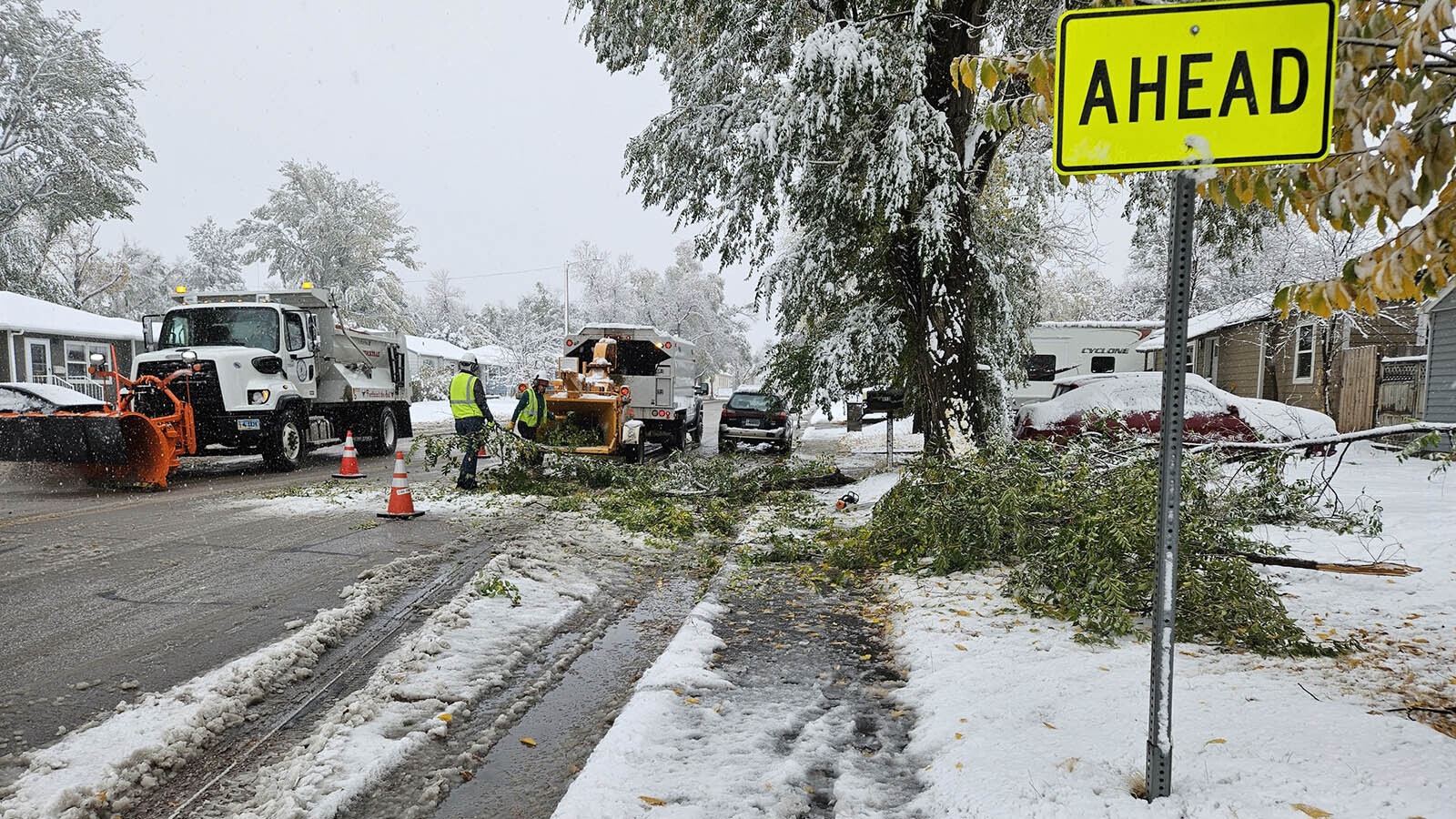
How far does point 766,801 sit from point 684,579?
372 cm

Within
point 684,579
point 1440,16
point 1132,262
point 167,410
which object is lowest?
point 684,579

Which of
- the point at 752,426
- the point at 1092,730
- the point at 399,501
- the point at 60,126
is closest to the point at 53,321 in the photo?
the point at 60,126

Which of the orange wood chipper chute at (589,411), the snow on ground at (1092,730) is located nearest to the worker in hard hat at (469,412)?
the orange wood chipper chute at (589,411)

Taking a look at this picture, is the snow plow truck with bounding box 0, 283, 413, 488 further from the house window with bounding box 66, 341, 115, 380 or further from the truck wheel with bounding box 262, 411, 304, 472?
the house window with bounding box 66, 341, 115, 380

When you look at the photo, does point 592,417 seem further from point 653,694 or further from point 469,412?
point 653,694

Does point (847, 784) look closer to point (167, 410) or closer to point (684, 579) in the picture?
point (684, 579)

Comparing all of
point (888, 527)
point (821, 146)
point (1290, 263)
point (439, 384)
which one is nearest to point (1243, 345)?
point (1290, 263)

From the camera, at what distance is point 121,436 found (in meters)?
10.8

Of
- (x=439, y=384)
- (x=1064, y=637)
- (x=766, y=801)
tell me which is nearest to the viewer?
(x=766, y=801)

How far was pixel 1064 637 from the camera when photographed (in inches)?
186

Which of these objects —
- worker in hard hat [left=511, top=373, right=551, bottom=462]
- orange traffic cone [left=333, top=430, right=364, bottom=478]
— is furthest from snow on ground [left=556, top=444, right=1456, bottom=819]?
orange traffic cone [left=333, top=430, right=364, bottom=478]

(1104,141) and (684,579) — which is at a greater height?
(1104,141)

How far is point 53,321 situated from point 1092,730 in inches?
1297

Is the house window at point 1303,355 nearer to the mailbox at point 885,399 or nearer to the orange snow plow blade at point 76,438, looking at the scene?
the mailbox at point 885,399
